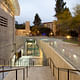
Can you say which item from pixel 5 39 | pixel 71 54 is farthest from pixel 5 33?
pixel 71 54

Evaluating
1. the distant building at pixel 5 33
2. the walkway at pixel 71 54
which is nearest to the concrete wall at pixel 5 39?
the distant building at pixel 5 33

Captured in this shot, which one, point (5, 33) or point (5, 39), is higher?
point (5, 33)

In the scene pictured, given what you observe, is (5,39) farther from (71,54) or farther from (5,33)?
(71,54)

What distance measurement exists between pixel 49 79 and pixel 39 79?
1.94ft

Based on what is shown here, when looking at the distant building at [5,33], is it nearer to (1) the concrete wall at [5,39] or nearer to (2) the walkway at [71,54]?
(1) the concrete wall at [5,39]

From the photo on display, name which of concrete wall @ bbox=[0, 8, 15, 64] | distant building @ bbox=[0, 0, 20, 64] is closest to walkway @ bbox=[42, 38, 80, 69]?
concrete wall @ bbox=[0, 8, 15, 64]

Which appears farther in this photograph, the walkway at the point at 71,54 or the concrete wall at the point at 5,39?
the concrete wall at the point at 5,39

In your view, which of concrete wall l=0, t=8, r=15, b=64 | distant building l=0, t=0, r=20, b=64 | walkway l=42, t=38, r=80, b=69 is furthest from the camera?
distant building l=0, t=0, r=20, b=64

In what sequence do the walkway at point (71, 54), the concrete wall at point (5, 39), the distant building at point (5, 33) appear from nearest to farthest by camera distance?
the walkway at point (71, 54) → the concrete wall at point (5, 39) → the distant building at point (5, 33)

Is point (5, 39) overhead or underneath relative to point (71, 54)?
overhead

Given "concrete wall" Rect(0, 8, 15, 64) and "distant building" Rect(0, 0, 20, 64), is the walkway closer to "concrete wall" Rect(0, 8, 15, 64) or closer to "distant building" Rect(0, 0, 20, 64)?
"concrete wall" Rect(0, 8, 15, 64)

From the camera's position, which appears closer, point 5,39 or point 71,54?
point 71,54

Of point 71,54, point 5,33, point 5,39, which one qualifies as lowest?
point 71,54

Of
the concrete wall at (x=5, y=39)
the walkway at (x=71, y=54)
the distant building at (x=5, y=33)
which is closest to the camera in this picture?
the walkway at (x=71, y=54)
